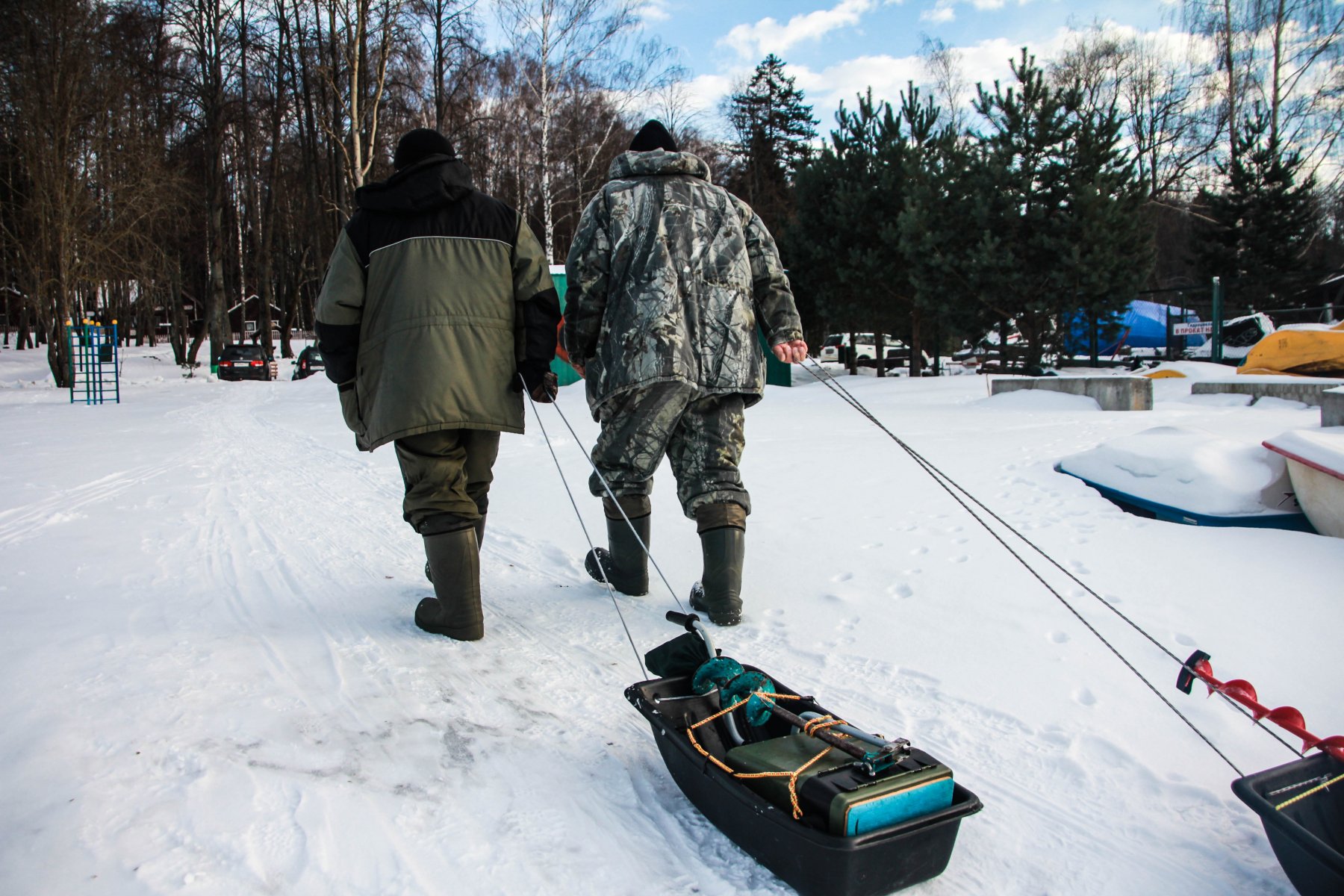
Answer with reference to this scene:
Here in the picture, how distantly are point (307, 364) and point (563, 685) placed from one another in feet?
86.0

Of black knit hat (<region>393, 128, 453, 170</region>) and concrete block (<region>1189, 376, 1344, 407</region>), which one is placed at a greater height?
black knit hat (<region>393, 128, 453, 170</region>)

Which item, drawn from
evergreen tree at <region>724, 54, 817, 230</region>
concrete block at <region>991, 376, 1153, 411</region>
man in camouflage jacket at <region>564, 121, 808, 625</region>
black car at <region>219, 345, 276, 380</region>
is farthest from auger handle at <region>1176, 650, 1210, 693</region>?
Result: evergreen tree at <region>724, 54, 817, 230</region>

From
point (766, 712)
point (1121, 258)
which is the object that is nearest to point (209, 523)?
point (766, 712)

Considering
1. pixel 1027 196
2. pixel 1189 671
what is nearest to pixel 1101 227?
pixel 1027 196

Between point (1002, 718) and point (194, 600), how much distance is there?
2821mm

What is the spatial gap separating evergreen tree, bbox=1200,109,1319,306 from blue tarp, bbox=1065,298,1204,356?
5.94ft

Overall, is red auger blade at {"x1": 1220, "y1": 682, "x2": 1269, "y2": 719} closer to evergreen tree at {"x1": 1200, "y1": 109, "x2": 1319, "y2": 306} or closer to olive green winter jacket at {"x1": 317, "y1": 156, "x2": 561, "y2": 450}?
olive green winter jacket at {"x1": 317, "y1": 156, "x2": 561, "y2": 450}

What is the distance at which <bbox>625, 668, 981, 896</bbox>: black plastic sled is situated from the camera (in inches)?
56.8

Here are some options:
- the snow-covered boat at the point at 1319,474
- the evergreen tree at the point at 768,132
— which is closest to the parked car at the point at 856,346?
the evergreen tree at the point at 768,132

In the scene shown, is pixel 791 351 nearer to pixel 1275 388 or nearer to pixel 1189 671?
pixel 1189 671

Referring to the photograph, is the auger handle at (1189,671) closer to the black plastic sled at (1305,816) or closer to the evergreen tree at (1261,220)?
the black plastic sled at (1305,816)

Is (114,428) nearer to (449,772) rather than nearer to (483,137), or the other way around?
(449,772)

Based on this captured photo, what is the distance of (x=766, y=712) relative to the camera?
6.26ft

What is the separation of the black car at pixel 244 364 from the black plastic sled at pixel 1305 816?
79.3ft
